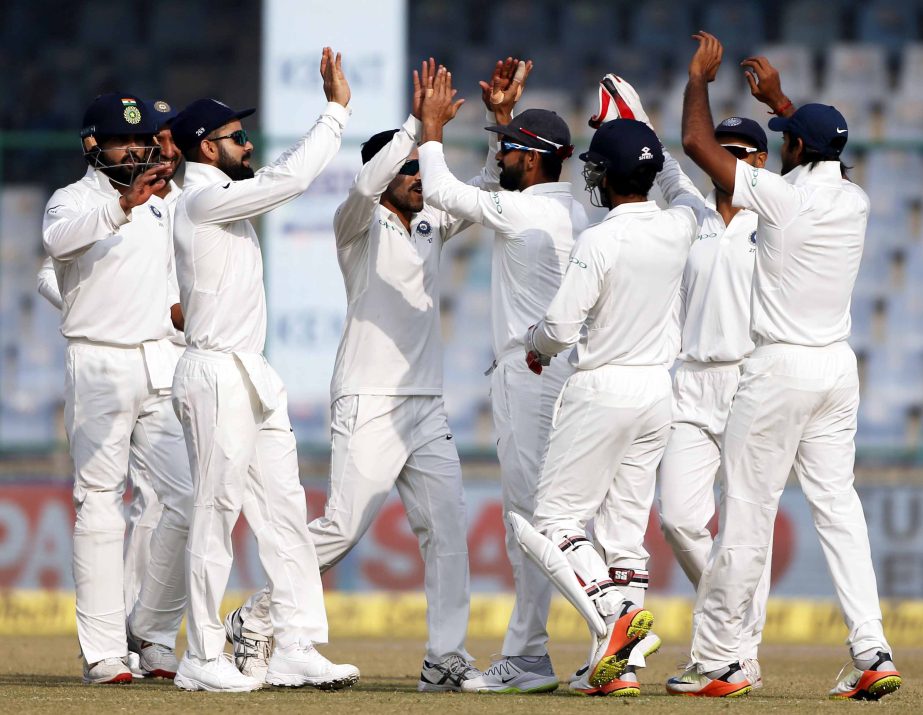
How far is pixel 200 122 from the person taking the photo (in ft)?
20.3

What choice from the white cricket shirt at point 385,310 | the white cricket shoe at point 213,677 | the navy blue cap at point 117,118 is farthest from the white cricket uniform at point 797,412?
the navy blue cap at point 117,118

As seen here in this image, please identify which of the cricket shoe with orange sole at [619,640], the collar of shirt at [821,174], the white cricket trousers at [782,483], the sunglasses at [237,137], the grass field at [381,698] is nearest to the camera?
the grass field at [381,698]

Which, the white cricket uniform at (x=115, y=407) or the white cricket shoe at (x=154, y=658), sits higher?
the white cricket uniform at (x=115, y=407)

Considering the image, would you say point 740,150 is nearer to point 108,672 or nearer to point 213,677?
point 213,677

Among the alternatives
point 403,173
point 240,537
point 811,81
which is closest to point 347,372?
point 403,173

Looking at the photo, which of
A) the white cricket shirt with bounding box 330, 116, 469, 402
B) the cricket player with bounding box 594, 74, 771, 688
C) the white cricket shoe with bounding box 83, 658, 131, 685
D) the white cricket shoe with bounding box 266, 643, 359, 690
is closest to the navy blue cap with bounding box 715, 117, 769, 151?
the cricket player with bounding box 594, 74, 771, 688

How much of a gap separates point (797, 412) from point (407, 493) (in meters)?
1.60

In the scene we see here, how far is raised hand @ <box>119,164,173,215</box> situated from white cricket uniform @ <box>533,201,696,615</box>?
1.51m

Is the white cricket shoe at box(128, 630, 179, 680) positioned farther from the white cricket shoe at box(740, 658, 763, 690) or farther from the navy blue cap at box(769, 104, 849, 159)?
the navy blue cap at box(769, 104, 849, 159)

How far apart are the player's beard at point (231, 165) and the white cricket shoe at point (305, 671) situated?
1787mm

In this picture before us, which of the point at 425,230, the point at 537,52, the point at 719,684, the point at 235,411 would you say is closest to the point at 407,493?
the point at 235,411

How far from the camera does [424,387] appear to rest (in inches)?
259

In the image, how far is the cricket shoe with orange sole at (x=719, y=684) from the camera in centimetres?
613

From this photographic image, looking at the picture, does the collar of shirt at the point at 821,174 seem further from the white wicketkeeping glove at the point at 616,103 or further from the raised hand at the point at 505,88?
the raised hand at the point at 505,88
